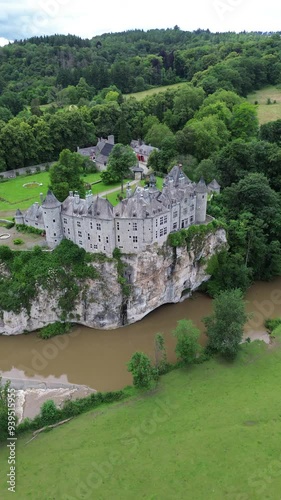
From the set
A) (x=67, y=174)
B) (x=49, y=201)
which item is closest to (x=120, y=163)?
(x=67, y=174)

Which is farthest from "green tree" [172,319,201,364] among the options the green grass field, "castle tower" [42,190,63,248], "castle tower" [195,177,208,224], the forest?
the green grass field

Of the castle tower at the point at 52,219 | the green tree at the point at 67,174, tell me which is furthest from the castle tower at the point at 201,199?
the green tree at the point at 67,174

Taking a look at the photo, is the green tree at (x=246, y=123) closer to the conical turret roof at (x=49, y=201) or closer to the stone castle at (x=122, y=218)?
the stone castle at (x=122, y=218)

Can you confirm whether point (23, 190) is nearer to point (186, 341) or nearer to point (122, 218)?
point (122, 218)

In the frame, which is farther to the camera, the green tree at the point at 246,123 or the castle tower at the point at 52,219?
the green tree at the point at 246,123

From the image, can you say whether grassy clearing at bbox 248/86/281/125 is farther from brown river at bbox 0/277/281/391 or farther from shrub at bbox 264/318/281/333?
brown river at bbox 0/277/281/391
